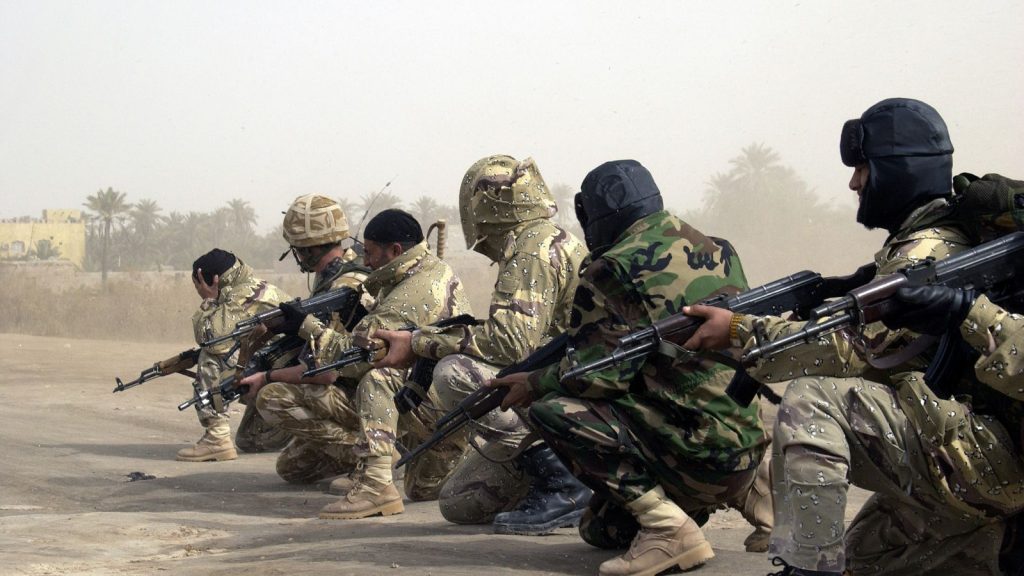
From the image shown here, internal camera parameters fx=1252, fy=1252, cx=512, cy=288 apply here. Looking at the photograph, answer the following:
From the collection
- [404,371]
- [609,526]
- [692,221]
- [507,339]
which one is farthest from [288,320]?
[692,221]

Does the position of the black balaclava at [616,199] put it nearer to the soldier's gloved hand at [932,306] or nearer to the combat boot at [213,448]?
the soldier's gloved hand at [932,306]

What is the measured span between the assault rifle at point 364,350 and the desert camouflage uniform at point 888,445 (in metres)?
2.71

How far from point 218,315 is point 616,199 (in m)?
5.94

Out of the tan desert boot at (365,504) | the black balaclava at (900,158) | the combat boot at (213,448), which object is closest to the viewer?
the black balaclava at (900,158)

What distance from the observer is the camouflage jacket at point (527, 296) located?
6.15 m

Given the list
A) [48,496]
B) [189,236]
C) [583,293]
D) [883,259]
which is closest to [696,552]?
[583,293]

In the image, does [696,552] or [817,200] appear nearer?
[696,552]

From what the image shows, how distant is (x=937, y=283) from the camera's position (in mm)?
3760

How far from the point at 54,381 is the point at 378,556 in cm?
A: 1203

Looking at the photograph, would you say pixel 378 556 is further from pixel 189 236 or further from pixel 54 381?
pixel 189 236

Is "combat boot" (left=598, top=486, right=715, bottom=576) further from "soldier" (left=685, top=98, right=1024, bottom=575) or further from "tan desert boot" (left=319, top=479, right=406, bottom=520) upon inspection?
"tan desert boot" (left=319, top=479, right=406, bottom=520)

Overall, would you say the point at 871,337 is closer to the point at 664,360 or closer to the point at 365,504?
the point at 664,360

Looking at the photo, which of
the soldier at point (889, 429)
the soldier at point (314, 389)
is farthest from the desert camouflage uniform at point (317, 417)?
the soldier at point (889, 429)

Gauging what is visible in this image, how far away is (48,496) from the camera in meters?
8.60
